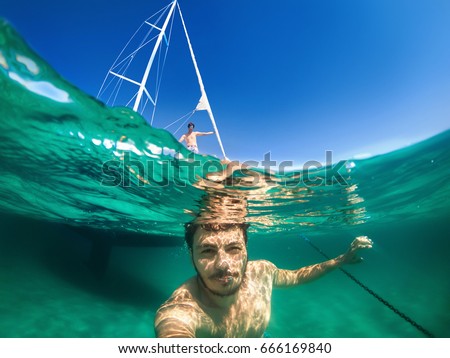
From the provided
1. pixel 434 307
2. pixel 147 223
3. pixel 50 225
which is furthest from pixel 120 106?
pixel 434 307

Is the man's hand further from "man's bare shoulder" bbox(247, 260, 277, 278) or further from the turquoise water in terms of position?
the turquoise water

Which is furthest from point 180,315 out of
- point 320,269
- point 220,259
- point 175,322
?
point 320,269

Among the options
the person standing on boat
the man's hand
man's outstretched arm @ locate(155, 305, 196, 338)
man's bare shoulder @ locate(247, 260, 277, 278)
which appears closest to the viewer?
man's outstretched arm @ locate(155, 305, 196, 338)

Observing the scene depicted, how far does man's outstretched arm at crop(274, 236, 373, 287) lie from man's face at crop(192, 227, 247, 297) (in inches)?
63.3

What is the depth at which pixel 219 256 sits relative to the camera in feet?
15.9

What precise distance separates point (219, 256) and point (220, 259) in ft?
0.23

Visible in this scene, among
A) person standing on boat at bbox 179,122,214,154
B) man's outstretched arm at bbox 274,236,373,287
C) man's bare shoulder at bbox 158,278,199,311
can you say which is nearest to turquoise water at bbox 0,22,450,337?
person standing on boat at bbox 179,122,214,154

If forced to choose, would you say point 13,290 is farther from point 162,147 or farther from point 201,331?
point 201,331

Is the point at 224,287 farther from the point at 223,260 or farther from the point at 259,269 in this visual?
the point at 259,269

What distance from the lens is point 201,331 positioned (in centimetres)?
427

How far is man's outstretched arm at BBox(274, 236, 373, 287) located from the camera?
18.0 ft

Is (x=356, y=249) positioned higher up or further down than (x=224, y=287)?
higher up
